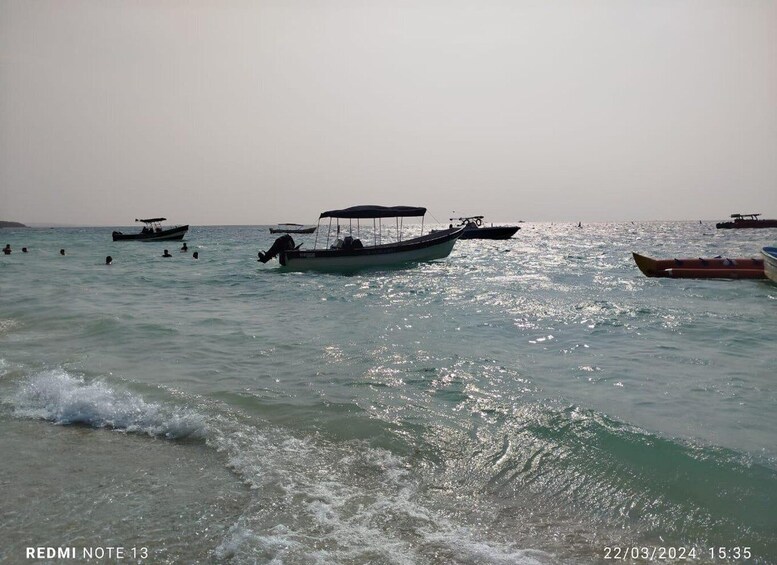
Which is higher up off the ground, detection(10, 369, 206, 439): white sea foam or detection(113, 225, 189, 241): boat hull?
detection(113, 225, 189, 241): boat hull


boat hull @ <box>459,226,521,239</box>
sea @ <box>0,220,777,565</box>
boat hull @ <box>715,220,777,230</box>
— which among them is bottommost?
sea @ <box>0,220,777,565</box>

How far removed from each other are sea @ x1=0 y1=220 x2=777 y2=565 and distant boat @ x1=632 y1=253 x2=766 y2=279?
1046cm

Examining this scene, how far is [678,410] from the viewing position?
7109 mm

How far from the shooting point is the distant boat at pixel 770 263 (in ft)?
68.7

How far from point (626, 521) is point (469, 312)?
11748 millimetres

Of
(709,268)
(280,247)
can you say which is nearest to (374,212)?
(280,247)

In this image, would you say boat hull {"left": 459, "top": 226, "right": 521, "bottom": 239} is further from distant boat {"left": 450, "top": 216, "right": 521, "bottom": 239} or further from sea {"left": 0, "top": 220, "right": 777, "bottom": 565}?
sea {"left": 0, "top": 220, "right": 777, "bottom": 565}

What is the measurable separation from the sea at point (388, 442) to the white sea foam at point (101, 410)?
0.04 m

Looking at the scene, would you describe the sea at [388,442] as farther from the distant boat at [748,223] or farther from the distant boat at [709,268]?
the distant boat at [748,223]

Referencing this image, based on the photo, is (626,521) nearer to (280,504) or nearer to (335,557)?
(335,557)

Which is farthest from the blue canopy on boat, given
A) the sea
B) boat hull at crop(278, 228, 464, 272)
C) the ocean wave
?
the ocean wave

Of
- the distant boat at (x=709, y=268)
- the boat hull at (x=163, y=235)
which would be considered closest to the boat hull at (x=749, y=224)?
the distant boat at (x=709, y=268)

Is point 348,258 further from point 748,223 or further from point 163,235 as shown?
point 748,223

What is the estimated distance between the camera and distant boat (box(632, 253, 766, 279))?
22.7 m
